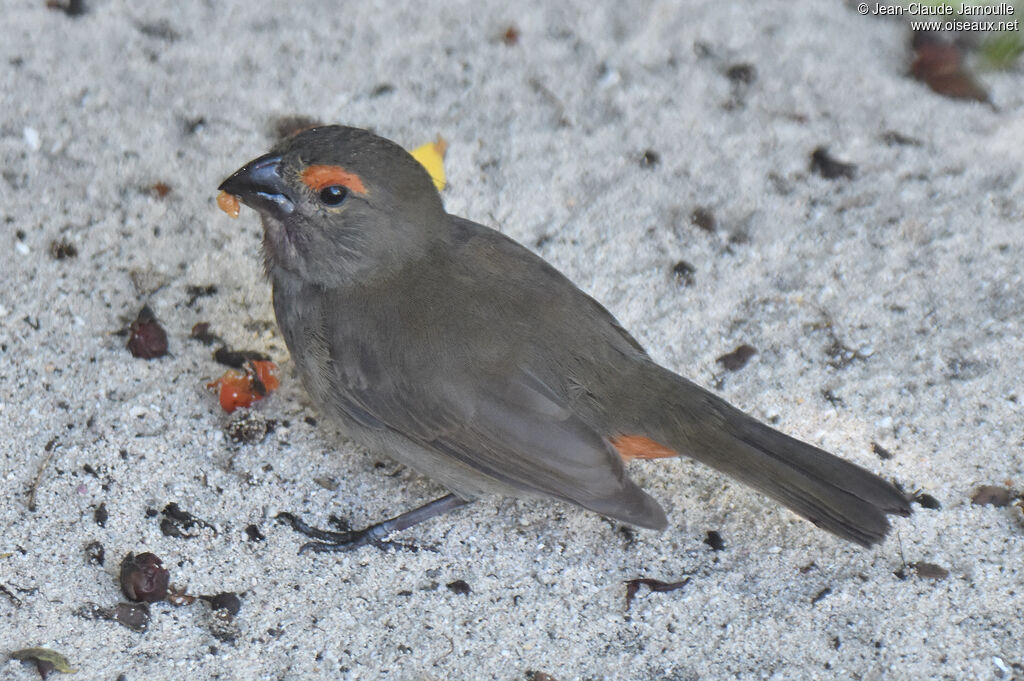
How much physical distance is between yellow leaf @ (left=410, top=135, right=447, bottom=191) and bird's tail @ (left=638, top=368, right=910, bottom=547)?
142 cm

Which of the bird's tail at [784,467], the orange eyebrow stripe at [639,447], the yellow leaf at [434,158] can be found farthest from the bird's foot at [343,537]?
the yellow leaf at [434,158]

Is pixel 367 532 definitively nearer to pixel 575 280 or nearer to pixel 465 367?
pixel 465 367

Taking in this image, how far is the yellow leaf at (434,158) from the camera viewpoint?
4.18 meters

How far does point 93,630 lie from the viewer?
2910 millimetres

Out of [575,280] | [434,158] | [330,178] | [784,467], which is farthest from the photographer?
[434,158]

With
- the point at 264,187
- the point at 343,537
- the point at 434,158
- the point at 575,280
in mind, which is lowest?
the point at 343,537

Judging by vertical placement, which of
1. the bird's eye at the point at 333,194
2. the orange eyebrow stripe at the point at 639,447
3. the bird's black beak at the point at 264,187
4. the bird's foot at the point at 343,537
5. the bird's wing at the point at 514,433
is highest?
the bird's eye at the point at 333,194

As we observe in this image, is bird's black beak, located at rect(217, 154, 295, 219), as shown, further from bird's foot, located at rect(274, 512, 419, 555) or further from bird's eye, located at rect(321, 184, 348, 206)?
bird's foot, located at rect(274, 512, 419, 555)

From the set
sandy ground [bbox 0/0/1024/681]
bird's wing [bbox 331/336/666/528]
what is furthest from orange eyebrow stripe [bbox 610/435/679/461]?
sandy ground [bbox 0/0/1024/681]

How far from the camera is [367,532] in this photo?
327 centimetres

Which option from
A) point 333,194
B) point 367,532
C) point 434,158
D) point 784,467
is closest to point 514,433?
point 367,532

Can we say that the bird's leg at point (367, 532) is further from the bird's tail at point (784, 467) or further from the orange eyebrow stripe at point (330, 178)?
the orange eyebrow stripe at point (330, 178)

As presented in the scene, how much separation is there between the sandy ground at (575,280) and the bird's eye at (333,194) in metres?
0.44

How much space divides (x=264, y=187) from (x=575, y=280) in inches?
46.2
